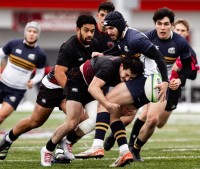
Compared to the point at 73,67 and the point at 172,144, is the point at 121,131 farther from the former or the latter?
the point at 172,144

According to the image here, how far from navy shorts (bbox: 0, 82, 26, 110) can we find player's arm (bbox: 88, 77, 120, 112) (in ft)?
12.3

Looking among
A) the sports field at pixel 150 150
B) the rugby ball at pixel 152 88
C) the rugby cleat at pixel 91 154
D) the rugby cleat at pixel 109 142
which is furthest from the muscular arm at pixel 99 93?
the rugby cleat at pixel 109 142

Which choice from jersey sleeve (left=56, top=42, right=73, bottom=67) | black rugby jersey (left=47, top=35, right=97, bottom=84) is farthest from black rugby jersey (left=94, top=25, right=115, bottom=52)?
jersey sleeve (left=56, top=42, right=73, bottom=67)

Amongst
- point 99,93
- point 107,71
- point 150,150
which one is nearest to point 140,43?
point 107,71

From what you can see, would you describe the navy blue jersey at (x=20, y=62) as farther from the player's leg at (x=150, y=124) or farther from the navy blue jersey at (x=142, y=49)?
the navy blue jersey at (x=142, y=49)

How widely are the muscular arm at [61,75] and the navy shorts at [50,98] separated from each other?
40 cm

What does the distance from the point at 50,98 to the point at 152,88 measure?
1.77 meters

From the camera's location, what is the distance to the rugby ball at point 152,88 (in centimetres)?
882

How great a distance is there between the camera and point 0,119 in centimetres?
1214

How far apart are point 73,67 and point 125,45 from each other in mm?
1022

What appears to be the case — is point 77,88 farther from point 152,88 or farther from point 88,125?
point 152,88

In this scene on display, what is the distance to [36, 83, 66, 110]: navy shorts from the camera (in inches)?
398

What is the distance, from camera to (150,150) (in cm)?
1170

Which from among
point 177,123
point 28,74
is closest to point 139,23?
point 177,123
